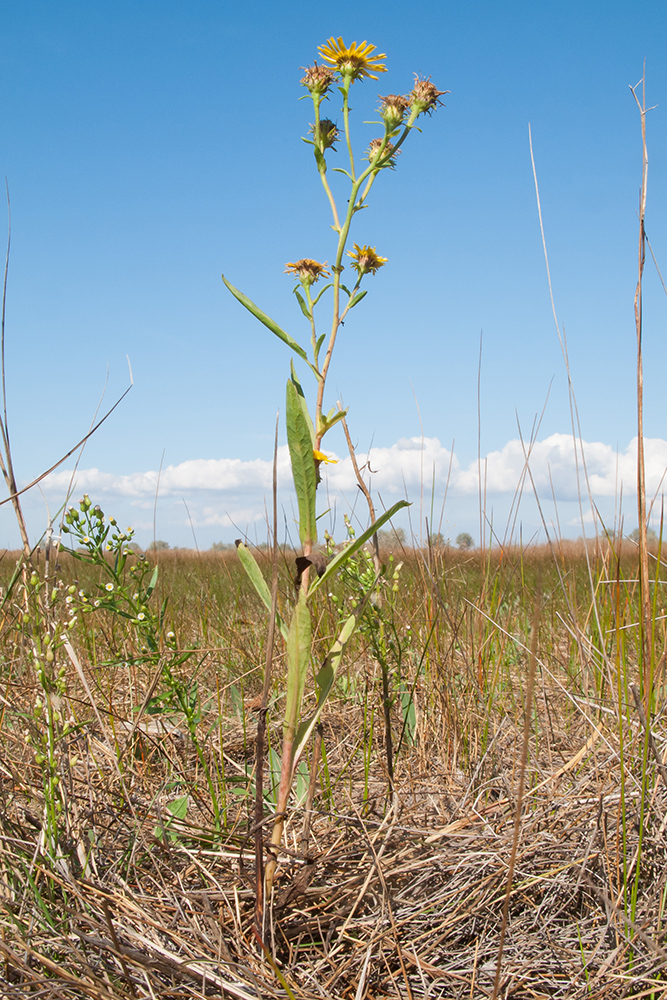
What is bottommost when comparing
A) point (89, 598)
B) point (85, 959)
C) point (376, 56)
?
point (85, 959)

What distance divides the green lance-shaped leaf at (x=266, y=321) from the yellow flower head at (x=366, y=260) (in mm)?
228

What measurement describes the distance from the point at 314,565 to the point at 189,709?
49 centimetres

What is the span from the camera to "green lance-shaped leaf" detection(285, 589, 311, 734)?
3.86 feet

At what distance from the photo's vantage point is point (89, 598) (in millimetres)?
1523

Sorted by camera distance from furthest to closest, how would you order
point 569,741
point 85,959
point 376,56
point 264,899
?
point 569,741
point 376,56
point 264,899
point 85,959

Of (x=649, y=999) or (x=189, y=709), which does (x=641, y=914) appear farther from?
(x=189, y=709)

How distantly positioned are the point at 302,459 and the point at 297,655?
1.18 ft

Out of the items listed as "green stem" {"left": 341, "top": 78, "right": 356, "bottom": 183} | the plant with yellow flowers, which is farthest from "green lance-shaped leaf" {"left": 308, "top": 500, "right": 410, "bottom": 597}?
"green stem" {"left": 341, "top": 78, "right": 356, "bottom": 183}

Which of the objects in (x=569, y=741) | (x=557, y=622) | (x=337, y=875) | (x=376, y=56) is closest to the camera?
(x=337, y=875)

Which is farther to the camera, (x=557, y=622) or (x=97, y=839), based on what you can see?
(x=557, y=622)

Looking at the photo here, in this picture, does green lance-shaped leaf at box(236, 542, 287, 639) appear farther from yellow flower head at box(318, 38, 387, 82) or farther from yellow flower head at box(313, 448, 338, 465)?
yellow flower head at box(318, 38, 387, 82)

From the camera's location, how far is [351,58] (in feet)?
4.52

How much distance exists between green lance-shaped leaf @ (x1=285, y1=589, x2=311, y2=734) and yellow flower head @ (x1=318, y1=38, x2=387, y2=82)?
1.11m

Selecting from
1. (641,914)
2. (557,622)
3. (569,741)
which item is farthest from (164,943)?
(557,622)
